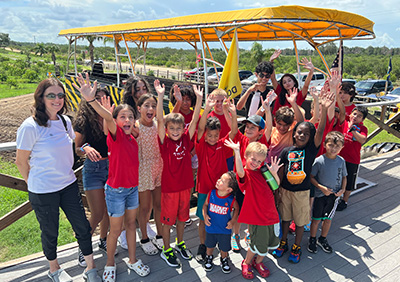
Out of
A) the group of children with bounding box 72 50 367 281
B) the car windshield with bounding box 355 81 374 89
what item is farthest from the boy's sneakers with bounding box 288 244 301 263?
the car windshield with bounding box 355 81 374 89

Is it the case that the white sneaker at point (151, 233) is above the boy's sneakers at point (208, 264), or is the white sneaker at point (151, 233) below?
below

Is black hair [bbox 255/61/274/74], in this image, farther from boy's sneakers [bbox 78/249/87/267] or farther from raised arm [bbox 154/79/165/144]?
boy's sneakers [bbox 78/249/87/267]

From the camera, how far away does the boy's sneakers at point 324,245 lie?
309 cm

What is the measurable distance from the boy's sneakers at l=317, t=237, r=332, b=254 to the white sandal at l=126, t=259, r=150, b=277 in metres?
1.86

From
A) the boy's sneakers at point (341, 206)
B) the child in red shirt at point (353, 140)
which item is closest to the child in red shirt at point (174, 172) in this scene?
the child in red shirt at point (353, 140)

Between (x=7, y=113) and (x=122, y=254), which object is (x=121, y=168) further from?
(x=7, y=113)

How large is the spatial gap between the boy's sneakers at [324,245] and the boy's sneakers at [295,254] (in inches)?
13.8

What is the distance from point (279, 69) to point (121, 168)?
41.2m

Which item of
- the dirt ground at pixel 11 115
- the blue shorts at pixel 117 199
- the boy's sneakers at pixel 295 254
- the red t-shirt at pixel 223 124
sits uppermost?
the red t-shirt at pixel 223 124

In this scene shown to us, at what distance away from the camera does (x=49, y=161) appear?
2.29 m

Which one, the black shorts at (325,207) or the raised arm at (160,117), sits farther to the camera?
the black shorts at (325,207)

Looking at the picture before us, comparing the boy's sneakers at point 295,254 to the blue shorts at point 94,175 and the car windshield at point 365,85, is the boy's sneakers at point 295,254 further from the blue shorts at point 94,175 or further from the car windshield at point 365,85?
the car windshield at point 365,85

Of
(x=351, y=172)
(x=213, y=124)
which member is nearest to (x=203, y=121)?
(x=213, y=124)

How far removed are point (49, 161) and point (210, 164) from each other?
4.61 feet
